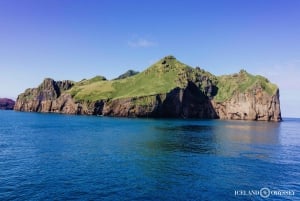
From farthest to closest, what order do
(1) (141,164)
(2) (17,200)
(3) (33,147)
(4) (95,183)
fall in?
(3) (33,147)
(1) (141,164)
(4) (95,183)
(2) (17,200)

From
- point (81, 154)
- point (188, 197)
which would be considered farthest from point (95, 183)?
point (81, 154)

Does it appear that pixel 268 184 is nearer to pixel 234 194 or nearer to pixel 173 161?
pixel 234 194

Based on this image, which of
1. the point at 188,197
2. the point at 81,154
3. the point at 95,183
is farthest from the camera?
the point at 81,154

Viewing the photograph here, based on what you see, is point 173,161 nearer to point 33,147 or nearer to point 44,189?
point 44,189

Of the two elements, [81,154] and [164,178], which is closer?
[164,178]

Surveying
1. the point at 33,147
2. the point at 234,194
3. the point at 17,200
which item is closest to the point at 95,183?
the point at 17,200

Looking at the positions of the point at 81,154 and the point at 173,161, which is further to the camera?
the point at 81,154

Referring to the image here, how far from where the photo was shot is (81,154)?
219 feet

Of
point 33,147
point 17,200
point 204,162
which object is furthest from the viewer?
point 33,147

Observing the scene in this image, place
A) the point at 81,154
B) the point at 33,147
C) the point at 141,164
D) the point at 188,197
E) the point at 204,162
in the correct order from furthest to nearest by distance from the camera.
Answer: the point at 33,147 → the point at 81,154 → the point at 204,162 → the point at 141,164 → the point at 188,197

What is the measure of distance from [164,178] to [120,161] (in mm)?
15021

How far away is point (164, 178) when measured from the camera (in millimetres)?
47094

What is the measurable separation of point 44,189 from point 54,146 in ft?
132

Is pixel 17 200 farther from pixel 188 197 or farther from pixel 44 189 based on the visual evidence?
pixel 188 197
